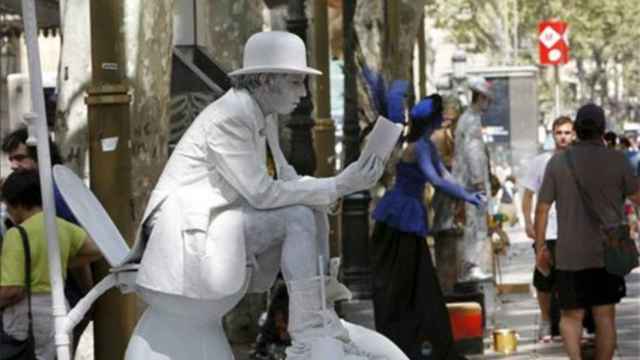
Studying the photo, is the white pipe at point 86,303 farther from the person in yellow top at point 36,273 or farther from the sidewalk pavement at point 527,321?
the sidewalk pavement at point 527,321

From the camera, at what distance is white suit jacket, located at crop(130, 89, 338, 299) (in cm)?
655

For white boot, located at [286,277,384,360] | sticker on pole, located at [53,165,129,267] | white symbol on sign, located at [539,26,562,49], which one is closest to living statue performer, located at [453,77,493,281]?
sticker on pole, located at [53,165,129,267]

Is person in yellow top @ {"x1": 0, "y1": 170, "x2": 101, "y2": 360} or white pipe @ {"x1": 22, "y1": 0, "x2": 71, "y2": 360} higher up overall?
white pipe @ {"x1": 22, "y1": 0, "x2": 71, "y2": 360}

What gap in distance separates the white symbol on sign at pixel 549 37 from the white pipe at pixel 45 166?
32758mm

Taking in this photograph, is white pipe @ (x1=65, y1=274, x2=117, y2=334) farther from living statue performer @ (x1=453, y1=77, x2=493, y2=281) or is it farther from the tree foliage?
the tree foliage

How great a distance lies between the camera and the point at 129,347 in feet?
22.3

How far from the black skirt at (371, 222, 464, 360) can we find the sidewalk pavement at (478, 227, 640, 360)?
4.52 ft

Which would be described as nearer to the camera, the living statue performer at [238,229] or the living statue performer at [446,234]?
the living statue performer at [238,229]

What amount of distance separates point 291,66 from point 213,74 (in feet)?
17.5

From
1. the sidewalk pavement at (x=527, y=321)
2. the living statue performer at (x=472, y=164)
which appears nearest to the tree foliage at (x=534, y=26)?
the sidewalk pavement at (x=527, y=321)

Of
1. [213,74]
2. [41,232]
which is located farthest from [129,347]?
[213,74]

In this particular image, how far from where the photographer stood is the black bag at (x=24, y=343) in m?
8.04

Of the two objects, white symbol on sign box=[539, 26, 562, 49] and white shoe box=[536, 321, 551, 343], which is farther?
white symbol on sign box=[539, 26, 562, 49]

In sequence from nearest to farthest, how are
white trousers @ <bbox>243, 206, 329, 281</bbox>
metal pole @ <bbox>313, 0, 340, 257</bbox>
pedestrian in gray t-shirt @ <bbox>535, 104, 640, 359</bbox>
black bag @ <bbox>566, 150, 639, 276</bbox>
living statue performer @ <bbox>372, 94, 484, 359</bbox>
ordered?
white trousers @ <bbox>243, 206, 329, 281</bbox> → black bag @ <bbox>566, 150, 639, 276</bbox> → pedestrian in gray t-shirt @ <bbox>535, 104, 640, 359</bbox> → living statue performer @ <bbox>372, 94, 484, 359</bbox> → metal pole @ <bbox>313, 0, 340, 257</bbox>
